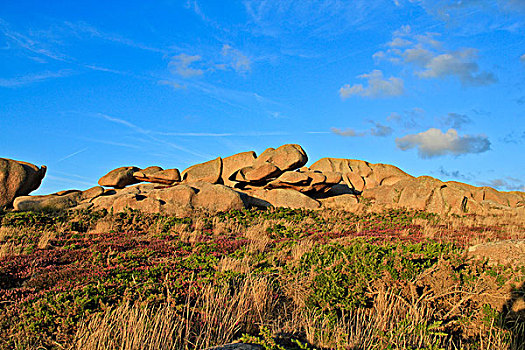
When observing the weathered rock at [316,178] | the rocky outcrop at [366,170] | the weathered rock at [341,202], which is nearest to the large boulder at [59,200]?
the weathered rock at [316,178]

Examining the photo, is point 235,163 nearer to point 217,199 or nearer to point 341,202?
point 217,199

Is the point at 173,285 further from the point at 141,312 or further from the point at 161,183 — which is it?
the point at 161,183

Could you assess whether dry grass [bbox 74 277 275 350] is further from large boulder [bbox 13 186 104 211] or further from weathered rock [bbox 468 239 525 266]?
large boulder [bbox 13 186 104 211]

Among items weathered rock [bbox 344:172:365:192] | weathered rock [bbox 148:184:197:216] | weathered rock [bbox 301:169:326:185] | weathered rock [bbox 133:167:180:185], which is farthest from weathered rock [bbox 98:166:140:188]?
weathered rock [bbox 344:172:365:192]

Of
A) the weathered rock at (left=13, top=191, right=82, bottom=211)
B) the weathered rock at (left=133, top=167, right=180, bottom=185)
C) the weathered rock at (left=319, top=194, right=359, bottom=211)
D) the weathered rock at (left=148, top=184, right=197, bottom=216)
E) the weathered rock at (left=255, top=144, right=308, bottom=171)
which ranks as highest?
the weathered rock at (left=255, top=144, right=308, bottom=171)

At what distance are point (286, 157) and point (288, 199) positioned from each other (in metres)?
4.90

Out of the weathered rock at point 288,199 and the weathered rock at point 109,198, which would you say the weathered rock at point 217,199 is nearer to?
the weathered rock at point 288,199

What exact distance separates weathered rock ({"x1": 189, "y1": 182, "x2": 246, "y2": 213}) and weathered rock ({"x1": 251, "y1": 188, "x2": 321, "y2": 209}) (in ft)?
9.47

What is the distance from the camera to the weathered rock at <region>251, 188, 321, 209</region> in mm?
26297

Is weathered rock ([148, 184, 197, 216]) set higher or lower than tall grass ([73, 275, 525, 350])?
higher

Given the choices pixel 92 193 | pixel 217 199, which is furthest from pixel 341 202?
pixel 92 193

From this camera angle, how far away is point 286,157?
3020 cm

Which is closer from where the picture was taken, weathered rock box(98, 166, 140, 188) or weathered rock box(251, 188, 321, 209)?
weathered rock box(251, 188, 321, 209)

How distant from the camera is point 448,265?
6.93 metres
